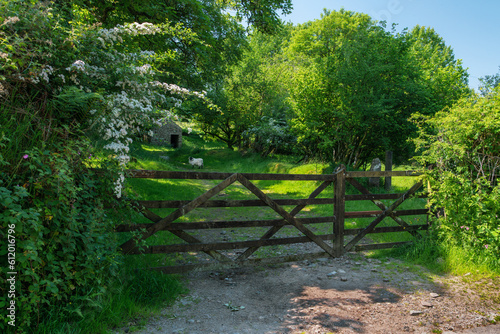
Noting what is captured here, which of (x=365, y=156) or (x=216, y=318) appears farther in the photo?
(x=365, y=156)

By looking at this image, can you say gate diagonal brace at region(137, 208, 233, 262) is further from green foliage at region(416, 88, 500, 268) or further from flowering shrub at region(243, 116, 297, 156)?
flowering shrub at region(243, 116, 297, 156)

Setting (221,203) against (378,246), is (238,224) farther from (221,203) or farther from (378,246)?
(378,246)

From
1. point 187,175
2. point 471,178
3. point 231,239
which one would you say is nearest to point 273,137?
point 231,239

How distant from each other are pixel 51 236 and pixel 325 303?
11.0ft

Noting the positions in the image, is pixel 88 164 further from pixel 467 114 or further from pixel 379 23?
pixel 379 23

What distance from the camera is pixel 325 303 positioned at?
429 centimetres

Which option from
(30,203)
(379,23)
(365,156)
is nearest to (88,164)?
(30,203)

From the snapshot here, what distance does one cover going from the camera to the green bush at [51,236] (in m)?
2.73

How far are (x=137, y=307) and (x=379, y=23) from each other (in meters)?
18.2

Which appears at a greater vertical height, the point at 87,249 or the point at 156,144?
the point at 156,144

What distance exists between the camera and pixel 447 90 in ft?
56.6

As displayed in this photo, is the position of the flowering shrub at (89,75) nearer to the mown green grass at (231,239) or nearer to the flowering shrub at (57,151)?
the flowering shrub at (57,151)

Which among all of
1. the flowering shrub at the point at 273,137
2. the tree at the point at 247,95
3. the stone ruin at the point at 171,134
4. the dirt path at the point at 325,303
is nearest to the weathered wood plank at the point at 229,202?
the dirt path at the point at 325,303

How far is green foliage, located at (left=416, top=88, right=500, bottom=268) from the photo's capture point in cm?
535
